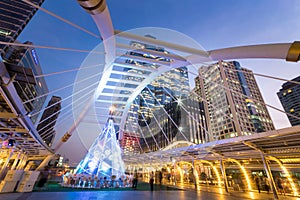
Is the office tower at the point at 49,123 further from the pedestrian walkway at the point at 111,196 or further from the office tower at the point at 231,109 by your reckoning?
the office tower at the point at 231,109

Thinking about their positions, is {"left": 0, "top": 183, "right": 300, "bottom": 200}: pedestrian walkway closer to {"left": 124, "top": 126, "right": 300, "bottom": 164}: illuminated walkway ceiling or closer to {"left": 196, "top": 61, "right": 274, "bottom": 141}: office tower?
{"left": 124, "top": 126, "right": 300, "bottom": 164}: illuminated walkway ceiling

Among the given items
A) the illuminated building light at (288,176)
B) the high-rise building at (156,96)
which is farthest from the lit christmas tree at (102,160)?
the illuminated building light at (288,176)

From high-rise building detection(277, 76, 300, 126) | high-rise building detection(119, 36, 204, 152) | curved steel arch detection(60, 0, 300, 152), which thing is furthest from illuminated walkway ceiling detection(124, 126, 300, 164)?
high-rise building detection(277, 76, 300, 126)

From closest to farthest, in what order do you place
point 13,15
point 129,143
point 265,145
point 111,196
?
point 111,196
point 265,145
point 129,143
point 13,15

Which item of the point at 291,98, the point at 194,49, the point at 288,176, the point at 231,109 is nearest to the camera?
the point at 194,49

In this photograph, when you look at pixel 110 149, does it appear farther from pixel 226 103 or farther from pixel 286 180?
pixel 226 103

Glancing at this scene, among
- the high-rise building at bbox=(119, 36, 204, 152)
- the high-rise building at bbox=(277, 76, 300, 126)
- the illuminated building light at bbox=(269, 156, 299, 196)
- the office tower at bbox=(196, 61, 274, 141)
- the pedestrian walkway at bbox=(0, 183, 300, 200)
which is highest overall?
the high-rise building at bbox=(277, 76, 300, 126)

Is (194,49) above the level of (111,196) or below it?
above

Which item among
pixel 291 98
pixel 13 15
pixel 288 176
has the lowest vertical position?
pixel 288 176

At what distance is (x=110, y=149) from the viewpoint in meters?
14.7

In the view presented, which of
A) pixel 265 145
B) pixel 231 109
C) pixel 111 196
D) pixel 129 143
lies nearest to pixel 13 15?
pixel 129 143

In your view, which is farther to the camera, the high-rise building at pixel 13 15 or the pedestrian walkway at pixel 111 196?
the high-rise building at pixel 13 15

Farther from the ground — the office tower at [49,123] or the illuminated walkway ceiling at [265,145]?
the office tower at [49,123]

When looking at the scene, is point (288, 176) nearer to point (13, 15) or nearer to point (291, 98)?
point (13, 15)
